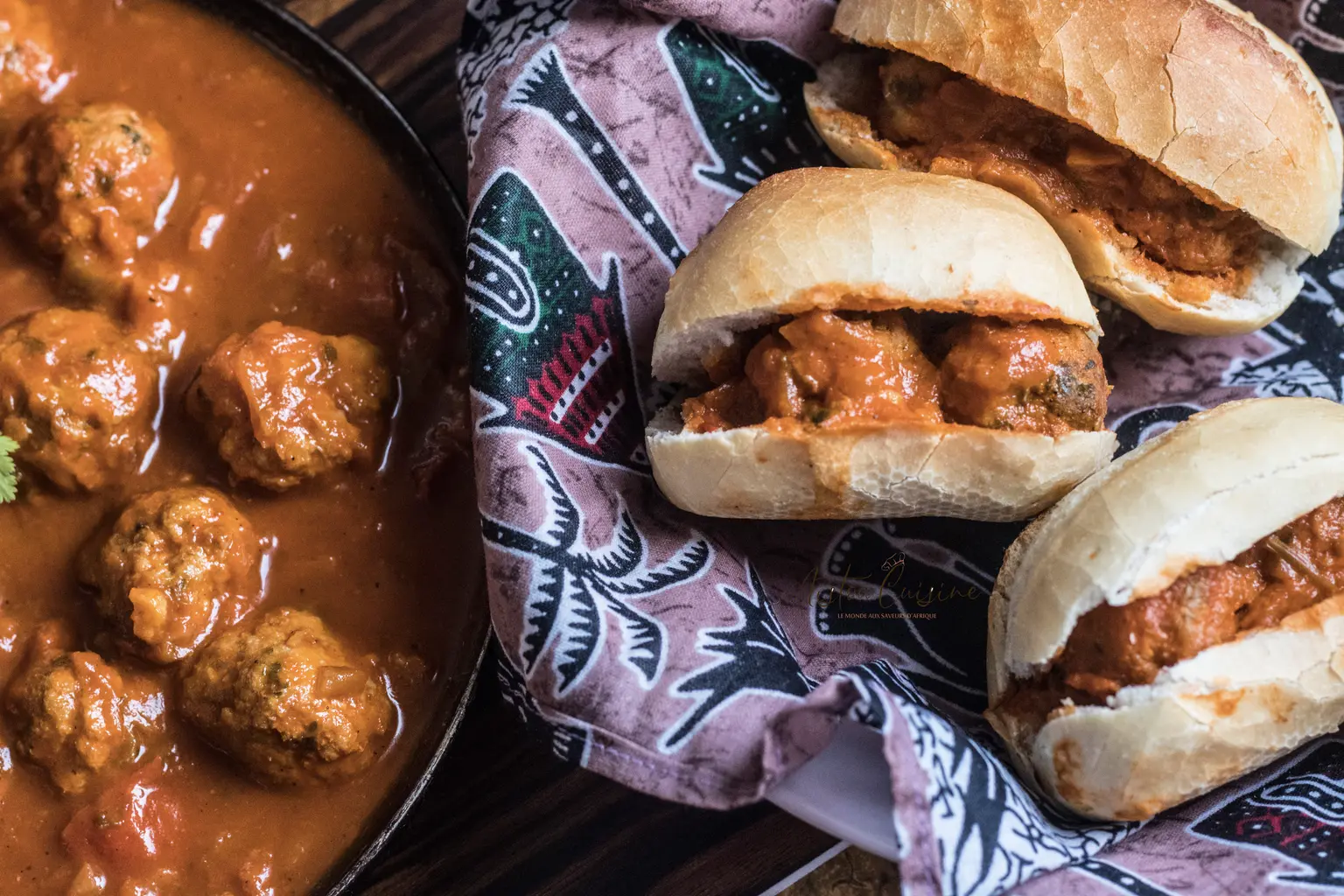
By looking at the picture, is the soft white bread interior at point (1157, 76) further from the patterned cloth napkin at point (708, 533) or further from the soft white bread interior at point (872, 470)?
the soft white bread interior at point (872, 470)

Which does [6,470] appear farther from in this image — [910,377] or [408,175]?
[910,377]

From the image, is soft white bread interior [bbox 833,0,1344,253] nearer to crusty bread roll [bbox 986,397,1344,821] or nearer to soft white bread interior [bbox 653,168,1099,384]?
soft white bread interior [bbox 653,168,1099,384]

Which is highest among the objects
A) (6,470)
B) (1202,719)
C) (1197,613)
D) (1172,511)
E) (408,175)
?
(408,175)

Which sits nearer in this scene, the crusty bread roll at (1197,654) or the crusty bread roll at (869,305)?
the crusty bread roll at (1197,654)

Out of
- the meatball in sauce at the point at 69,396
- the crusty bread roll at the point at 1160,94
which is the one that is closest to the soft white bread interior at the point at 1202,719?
the crusty bread roll at the point at 1160,94

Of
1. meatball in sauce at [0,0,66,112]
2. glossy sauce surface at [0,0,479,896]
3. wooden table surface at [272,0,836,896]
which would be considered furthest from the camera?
wooden table surface at [272,0,836,896]

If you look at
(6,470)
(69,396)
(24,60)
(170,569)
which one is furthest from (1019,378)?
(24,60)

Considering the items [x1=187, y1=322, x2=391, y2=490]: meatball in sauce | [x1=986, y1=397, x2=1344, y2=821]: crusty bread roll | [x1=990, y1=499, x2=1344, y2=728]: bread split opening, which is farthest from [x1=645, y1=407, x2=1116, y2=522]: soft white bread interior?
[x1=187, y1=322, x2=391, y2=490]: meatball in sauce
